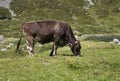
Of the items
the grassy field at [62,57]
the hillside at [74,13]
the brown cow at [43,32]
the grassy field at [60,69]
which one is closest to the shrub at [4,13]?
the grassy field at [62,57]


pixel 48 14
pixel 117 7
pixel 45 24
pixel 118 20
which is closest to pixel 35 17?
pixel 48 14

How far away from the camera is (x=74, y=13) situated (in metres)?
145

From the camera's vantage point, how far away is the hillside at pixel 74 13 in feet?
400

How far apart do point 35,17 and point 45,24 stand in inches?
4034

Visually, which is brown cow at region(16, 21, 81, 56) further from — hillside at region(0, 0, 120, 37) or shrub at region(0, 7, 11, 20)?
shrub at region(0, 7, 11, 20)

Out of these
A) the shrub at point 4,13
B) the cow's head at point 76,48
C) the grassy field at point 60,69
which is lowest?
the shrub at point 4,13

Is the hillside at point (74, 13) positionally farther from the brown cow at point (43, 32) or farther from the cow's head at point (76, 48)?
the brown cow at point (43, 32)

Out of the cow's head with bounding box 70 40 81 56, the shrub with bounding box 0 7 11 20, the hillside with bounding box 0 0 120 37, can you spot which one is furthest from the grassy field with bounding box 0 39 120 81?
the shrub with bounding box 0 7 11 20

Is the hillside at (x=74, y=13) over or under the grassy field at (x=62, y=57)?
under

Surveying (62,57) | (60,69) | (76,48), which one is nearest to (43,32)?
(62,57)

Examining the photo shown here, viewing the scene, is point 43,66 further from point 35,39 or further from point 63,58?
point 35,39

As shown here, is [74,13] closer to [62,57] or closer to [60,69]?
[62,57]

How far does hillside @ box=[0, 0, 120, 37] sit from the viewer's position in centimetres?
12181

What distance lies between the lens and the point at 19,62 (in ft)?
86.9
